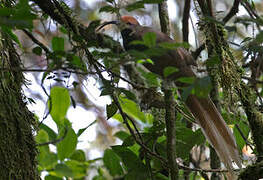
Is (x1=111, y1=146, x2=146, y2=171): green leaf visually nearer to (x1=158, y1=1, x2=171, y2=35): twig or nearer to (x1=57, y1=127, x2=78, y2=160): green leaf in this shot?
(x1=57, y1=127, x2=78, y2=160): green leaf

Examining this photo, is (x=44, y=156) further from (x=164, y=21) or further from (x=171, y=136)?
(x=164, y=21)

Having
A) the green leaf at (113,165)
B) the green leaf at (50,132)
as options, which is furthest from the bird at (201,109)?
the green leaf at (50,132)

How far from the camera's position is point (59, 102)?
56.7 inches

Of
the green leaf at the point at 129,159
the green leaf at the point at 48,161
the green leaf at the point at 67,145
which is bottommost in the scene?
the green leaf at the point at 129,159

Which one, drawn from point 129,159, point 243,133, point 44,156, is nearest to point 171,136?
point 129,159

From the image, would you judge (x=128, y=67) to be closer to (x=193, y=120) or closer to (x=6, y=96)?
(x=6, y=96)

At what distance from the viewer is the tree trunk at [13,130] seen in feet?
3.76

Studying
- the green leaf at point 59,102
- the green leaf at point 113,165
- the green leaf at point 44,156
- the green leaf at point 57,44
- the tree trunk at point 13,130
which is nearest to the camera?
the green leaf at point 57,44

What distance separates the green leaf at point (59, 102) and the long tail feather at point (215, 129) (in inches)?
20.7

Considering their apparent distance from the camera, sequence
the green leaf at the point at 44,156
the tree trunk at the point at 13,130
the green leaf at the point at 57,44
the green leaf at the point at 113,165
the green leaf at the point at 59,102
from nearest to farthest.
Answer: the green leaf at the point at 57,44 → the tree trunk at the point at 13,130 → the green leaf at the point at 44,156 → the green leaf at the point at 59,102 → the green leaf at the point at 113,165

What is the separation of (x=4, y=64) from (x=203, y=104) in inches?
32.6

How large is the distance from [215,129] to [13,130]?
0.82m

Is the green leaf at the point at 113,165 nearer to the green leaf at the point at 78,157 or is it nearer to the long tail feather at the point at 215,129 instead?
the green leaf at the point at 78,157

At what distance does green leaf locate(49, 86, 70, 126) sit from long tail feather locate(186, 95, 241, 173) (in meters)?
0.53
